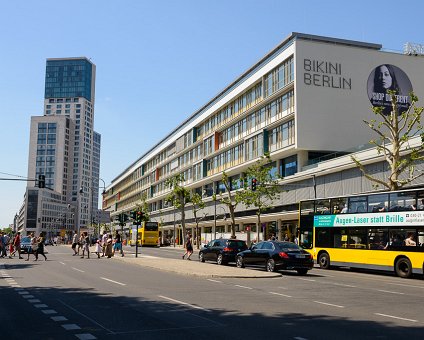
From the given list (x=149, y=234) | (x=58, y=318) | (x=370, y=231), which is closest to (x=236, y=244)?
(x=370, y=231)

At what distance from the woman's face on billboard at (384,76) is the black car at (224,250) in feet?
116

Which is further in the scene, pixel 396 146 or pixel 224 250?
pixel 396 146

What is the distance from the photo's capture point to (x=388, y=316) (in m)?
10.6

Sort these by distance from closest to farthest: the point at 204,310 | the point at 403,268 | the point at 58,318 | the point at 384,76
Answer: the point at 58,318, the point at 204,310, the point at 403,268, the point at 384,76

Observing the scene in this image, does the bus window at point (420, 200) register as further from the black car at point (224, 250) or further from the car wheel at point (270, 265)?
the black car at point (224, 250)

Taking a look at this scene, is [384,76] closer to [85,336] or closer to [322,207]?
[322,207]

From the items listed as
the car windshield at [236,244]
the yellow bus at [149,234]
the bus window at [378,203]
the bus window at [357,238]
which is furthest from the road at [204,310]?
the yellow bus at [149,234]

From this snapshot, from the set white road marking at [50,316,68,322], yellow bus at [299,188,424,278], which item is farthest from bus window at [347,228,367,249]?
white road marking at [50,316,68,322]

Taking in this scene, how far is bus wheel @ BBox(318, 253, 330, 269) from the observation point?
28280mm

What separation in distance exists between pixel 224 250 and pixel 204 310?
1869 cm

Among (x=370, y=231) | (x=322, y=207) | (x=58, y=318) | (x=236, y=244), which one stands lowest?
(x=58, y=318)

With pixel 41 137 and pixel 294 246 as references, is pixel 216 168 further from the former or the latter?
pixel 41 137

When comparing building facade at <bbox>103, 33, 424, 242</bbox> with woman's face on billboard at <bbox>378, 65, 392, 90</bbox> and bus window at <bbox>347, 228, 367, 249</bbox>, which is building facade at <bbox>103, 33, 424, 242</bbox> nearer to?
woman's face on billboard at <bbox>378, 65, 392, 90</bbox>

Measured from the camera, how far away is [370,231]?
2489 centimetres
